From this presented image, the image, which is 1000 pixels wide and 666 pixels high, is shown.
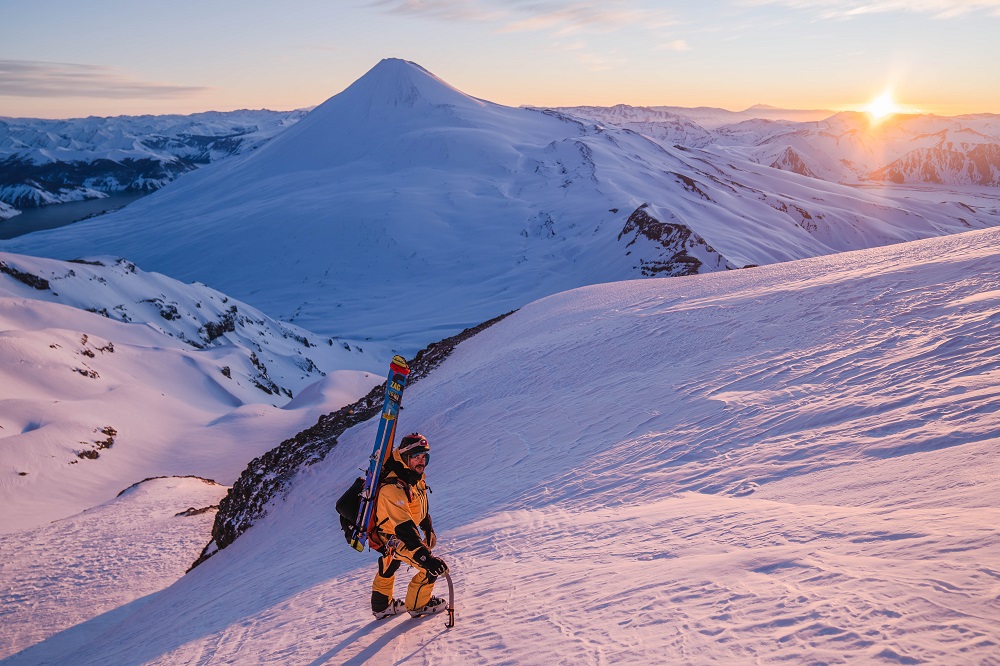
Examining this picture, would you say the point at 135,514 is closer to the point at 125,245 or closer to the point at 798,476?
the point at 798,476

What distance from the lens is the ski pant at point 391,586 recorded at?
576cm

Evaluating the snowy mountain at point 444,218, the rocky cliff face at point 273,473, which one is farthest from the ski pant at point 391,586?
the snowy mountain at point 444,218

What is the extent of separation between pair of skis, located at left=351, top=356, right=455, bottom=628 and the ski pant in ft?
0.77

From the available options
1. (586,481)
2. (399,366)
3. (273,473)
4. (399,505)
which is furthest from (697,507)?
(273,473)

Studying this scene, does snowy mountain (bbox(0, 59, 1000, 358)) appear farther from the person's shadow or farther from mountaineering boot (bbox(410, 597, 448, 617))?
mountaineering boot (bbox(410, 597, 448, 617))

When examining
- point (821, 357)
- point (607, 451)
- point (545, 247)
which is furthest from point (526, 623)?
point (545, 247)

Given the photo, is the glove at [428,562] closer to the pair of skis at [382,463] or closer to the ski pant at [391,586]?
the pair of skis at [382,463]

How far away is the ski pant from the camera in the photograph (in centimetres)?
576

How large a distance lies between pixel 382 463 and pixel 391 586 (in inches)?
48.5

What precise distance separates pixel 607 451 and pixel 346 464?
6.96 metres

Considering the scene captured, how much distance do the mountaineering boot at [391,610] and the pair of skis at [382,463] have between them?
651 mm

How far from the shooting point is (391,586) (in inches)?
234

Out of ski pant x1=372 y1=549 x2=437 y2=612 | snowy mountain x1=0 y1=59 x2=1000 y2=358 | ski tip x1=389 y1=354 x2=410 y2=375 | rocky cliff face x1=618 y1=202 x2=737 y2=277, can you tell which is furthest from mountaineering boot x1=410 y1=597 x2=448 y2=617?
rocky cliff face x1=618 y1=202 x2=737 y2=277

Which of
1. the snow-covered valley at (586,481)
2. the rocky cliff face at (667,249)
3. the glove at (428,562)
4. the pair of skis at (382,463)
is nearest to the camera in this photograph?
the snow-covered valley at (586,481)
